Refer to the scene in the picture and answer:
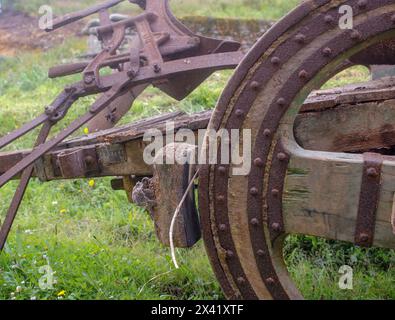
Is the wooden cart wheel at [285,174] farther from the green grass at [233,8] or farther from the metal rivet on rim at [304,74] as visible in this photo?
the green grass at [233,8]

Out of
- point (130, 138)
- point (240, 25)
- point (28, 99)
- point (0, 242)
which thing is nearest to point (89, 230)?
point (0, 242)

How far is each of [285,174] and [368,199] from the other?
1.03ft

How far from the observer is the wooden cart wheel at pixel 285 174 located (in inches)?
81.1

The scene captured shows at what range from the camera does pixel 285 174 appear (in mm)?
2199

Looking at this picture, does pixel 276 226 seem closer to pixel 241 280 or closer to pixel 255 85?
pixel 241 280

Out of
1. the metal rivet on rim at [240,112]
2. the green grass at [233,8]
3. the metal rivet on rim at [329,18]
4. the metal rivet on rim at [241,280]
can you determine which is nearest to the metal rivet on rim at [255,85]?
the metal rivet on rim at [240,112]

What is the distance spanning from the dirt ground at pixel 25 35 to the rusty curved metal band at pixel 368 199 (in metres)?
10.1

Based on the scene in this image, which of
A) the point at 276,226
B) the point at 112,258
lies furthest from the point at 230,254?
the point at 112,258

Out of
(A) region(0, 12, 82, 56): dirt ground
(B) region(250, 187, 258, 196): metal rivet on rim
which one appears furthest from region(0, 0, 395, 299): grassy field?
(A) region(0, 12, 82, 56): dirt ground

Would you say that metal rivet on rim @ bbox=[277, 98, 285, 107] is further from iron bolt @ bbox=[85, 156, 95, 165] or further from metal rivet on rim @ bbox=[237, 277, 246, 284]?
iron bolt @ bbox=[85, 156, 95, 165]

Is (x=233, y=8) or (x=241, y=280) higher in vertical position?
(x=233, y=8)

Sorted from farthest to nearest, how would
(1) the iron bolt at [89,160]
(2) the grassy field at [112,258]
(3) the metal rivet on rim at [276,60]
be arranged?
(2) the grassy field at [112,258]
(1) the iron bolt at [89,160]
(3) the metal rivet on rim at [276,60]

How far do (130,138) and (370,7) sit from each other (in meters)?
1.24
